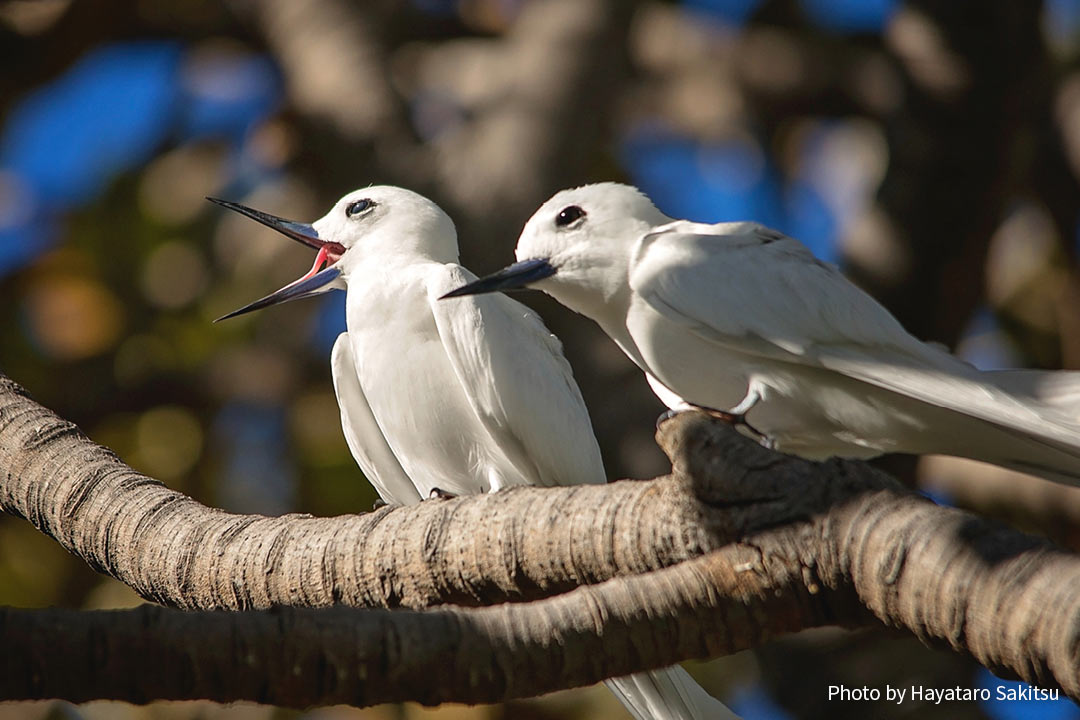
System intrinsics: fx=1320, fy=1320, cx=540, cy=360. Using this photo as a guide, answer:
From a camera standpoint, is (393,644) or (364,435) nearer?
(393,644)

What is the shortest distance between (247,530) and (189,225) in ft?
25.5

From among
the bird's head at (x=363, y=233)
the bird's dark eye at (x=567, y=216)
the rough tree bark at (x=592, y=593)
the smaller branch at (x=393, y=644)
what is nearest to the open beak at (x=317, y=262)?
the bird's head at (x=363, y=233)

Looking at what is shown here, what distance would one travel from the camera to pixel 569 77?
10234mm

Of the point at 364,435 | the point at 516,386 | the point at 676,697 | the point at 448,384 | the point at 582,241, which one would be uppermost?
the point at 582,241

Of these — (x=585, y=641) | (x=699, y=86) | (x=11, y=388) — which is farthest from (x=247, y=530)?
(x=699, y=86)

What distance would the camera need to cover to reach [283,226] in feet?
22.5

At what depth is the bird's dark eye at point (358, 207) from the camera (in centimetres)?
700

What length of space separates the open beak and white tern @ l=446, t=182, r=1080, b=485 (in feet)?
4.93

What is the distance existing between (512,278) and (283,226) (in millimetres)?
1708

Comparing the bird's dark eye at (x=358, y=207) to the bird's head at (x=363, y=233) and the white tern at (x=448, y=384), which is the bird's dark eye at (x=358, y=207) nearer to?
the bird's head at (x=363, y=233)

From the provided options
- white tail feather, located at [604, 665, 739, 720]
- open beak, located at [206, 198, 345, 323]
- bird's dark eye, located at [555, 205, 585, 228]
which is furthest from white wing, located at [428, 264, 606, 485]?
white tail feather, located at [604, 665, 739, 720]

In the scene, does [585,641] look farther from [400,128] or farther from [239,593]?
[400,128]

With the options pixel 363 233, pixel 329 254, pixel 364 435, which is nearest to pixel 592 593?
pixel 364 435

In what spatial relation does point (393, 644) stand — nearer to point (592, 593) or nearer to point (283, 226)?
point (592, 593)
